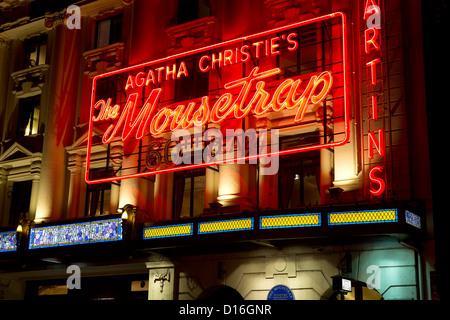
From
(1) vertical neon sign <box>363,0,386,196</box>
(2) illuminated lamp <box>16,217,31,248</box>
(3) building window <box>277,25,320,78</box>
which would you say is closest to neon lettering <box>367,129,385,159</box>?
(1) vertical neon sign <box>363,0,386,196</box>

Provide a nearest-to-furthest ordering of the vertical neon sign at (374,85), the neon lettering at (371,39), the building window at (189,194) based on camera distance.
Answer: the vertical neon sign at (374,85)
the neon lettering at (371,39)
the building window at (189,194)

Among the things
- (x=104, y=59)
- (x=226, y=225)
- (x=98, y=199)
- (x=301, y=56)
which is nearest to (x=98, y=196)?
(x=98, y=199)

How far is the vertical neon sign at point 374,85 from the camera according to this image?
17.5 meters

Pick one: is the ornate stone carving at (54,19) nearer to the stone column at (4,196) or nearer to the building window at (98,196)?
the stone column at (4,196)

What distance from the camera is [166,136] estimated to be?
22641mm

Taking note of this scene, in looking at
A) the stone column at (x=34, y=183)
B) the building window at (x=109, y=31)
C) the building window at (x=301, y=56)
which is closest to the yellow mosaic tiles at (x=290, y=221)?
the building window at (x=301, y=56)

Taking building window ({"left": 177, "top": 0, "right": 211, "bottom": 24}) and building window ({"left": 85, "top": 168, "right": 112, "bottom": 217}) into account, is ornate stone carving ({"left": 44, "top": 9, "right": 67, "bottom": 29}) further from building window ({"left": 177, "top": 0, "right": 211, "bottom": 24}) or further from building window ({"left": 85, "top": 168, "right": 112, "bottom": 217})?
building window ({"left": 85, "top": 168, "right": 112, "bottom": 217})

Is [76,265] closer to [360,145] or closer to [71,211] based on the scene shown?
[71,211]

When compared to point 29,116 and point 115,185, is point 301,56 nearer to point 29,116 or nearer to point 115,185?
point 115,185

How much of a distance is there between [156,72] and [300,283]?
9.55m

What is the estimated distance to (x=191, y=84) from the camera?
2334 centimetres

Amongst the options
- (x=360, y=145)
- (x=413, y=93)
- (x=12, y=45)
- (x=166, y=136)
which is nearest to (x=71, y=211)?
(x=166, y=136)

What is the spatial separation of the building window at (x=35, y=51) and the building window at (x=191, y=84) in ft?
25.8
